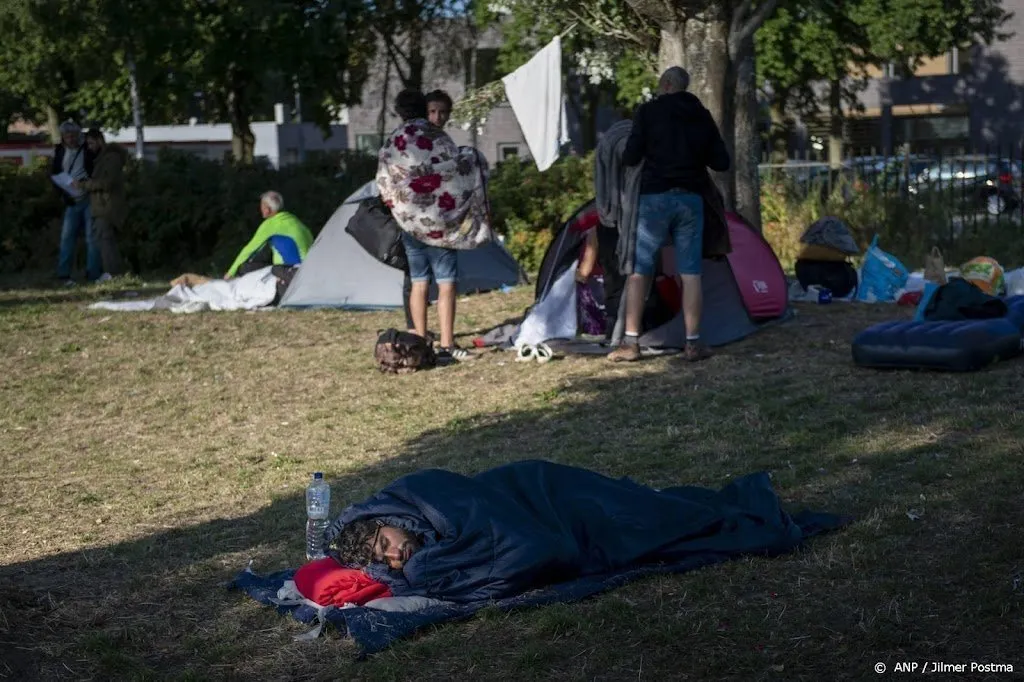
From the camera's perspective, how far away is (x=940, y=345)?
327 inches

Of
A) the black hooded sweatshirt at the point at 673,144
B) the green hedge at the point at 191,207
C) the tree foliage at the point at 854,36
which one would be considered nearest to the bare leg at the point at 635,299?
the black hooded sweatshirt at the point at 673,144

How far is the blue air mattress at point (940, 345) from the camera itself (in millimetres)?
8258

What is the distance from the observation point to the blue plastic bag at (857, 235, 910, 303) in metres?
11.8

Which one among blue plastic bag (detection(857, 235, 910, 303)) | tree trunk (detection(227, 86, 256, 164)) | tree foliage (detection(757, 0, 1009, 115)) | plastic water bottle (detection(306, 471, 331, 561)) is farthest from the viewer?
tree foliage (detection(757, 0, 1009, 115))

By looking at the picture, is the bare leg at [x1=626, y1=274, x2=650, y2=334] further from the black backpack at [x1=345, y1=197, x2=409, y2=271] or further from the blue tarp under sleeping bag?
the blue tarp under sleeping bag

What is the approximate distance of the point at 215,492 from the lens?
724 centimetres

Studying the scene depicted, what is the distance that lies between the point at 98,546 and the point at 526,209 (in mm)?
9949

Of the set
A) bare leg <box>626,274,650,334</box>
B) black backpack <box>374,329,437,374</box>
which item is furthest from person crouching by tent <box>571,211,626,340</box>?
black backpack <box>374,329,437,374</box>

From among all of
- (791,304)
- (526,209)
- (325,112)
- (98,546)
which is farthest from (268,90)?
(98,546)

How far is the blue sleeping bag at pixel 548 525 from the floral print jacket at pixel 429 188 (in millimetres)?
4545

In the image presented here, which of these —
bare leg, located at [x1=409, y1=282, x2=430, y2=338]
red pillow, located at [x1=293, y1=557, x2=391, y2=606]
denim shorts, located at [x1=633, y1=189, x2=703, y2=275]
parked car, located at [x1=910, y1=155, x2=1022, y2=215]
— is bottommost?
red pillow, located at [x1=293, y1=557, x2=391, y2=606]

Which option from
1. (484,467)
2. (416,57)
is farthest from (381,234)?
(416,57)

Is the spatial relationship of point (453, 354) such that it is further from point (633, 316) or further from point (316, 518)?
point (316, 518)

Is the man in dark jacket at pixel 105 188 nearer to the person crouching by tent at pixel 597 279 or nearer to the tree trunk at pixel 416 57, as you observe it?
the person crouching by tent at pixel 597 279
